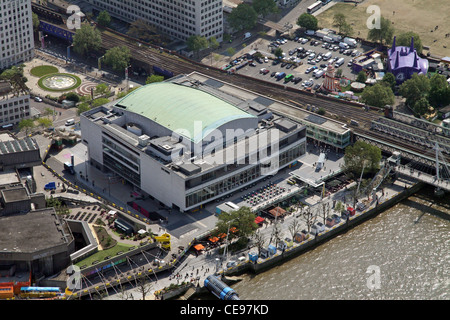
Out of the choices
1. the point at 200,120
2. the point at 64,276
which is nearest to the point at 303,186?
the point at 200,120

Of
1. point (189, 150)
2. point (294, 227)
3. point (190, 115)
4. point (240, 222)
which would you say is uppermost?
point (190, 115)

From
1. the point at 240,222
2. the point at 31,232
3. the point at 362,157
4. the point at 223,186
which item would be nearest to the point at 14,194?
the point at 31,232

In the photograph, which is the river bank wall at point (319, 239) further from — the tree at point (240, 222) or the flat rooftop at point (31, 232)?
the flat rooftop at point (31, 232)

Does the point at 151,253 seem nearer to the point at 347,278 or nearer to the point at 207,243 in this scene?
the point at 207,243

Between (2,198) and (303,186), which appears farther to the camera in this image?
(303,186)

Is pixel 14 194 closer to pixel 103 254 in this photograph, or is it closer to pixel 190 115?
pixel 103 254

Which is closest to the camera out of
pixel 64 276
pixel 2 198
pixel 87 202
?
pixel 64 276

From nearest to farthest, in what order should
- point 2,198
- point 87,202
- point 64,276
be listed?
1. point 64,276
2. point 2,198
3. point 87,202
